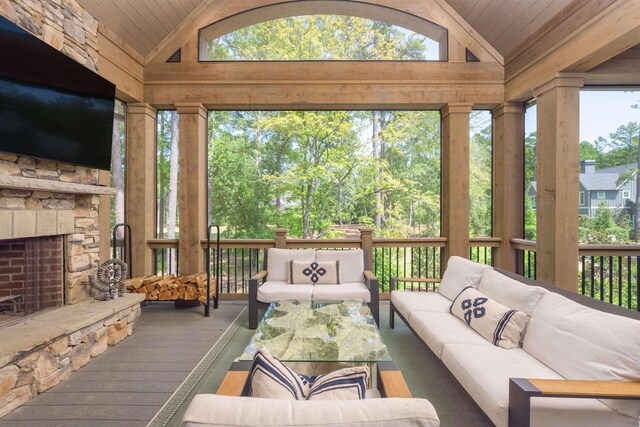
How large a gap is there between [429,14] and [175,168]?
4207mm

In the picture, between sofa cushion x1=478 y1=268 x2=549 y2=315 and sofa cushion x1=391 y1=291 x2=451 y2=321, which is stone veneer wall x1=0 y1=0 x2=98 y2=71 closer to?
sofa cushion x1=391 y1=291 x2=451 y2=321

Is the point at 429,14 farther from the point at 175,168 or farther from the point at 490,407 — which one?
the point at 490,407

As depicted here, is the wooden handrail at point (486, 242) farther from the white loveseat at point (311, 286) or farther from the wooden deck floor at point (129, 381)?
the wooden deck floor at point (129, 381)

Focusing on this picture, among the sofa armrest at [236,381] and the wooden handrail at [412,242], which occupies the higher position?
the wooden handrail at [412,242]

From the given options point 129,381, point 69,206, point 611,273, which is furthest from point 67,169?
point 611,273

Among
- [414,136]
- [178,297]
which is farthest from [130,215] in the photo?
[414,136]

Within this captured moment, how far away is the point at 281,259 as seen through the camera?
3.96 meters

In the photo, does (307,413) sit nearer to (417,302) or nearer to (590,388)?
(590,388)

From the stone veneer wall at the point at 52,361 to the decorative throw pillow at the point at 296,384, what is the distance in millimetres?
1929

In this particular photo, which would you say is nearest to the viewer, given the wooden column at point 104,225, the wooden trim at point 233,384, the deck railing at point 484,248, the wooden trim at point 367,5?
the wooden trim at point 233,384

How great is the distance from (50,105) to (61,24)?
2.74ft

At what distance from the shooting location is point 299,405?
82 cm

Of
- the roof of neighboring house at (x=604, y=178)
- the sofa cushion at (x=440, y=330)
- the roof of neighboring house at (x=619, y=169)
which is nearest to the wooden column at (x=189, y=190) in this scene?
the sofa cushion at (x=440, y=330)

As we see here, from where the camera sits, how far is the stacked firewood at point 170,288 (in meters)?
3.84
